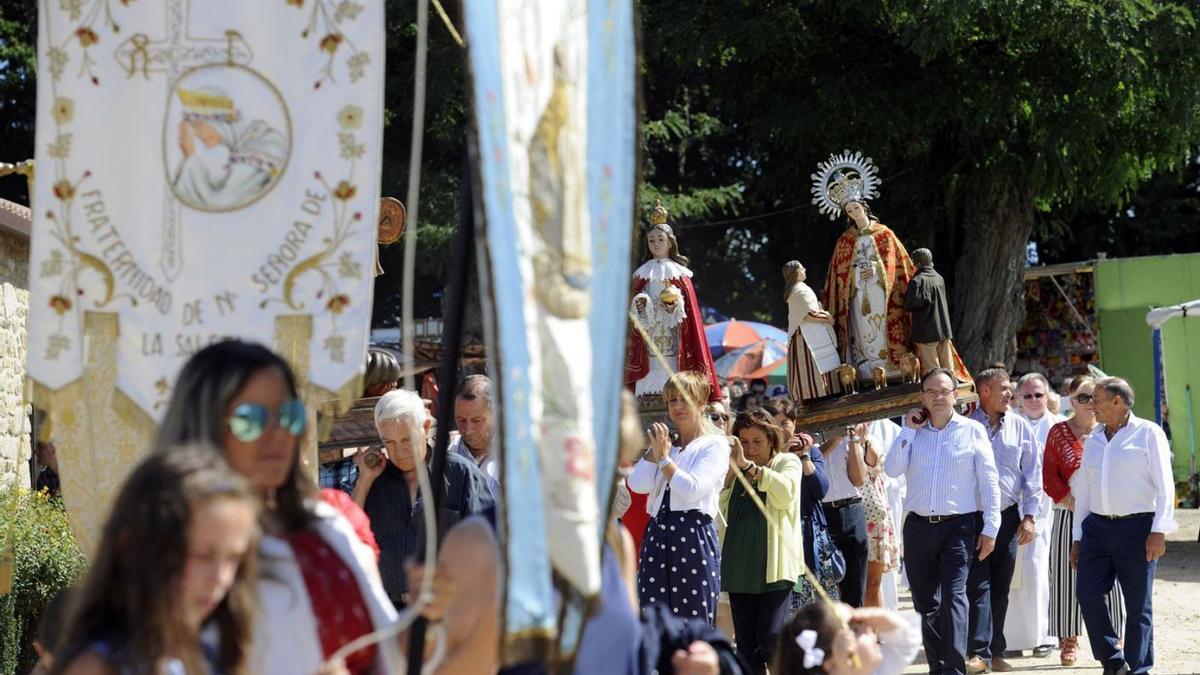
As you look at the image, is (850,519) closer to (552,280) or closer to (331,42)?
(331,42)

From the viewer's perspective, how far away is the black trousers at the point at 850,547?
32.8 ft

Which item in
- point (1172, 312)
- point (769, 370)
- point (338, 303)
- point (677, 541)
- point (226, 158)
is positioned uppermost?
point (769, 370)

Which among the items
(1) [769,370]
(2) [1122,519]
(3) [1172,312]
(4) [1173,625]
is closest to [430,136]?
(1) [769,370]

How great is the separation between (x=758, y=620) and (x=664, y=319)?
3.01 meters

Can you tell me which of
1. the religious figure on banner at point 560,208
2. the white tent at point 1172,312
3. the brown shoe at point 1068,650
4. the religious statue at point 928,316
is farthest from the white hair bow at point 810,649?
the white tent at point 1172,312

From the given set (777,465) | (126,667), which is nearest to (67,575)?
(777,465)

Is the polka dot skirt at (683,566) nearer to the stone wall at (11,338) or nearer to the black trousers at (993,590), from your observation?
the black trousers at (993,590)

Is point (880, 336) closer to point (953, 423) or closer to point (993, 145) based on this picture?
point (953, 423)

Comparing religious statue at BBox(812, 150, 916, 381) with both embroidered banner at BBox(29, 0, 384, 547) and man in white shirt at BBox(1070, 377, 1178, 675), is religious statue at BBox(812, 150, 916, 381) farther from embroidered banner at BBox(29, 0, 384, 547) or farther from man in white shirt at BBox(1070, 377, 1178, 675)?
embroidered banner at BBox(29, 0, 384, 547)

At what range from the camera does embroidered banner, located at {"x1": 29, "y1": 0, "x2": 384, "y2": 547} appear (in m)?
4.07

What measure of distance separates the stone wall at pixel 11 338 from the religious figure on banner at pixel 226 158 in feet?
38.1

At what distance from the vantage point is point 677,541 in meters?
7.48

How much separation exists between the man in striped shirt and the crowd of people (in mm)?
14

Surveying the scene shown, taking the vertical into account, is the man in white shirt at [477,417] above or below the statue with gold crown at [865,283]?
below
